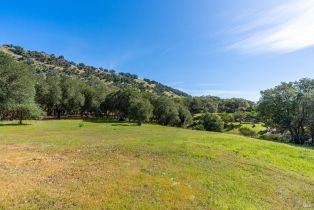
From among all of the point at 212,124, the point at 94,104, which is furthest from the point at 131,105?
the point at 212,124

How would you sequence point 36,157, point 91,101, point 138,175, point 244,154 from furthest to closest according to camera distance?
point 91,101, point 244,154, point 36,157, point 138,175

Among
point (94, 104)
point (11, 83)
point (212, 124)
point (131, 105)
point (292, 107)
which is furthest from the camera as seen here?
point (94, 104)

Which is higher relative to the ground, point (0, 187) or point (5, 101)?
point (5, 101)

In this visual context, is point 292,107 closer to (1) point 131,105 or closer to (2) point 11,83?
(1) point 131,105

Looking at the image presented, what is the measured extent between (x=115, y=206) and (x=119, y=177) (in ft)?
14.2

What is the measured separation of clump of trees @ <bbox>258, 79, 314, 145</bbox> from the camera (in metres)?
60.2

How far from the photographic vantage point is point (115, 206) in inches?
407

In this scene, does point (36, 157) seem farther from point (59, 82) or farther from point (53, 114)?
point (53, 114)

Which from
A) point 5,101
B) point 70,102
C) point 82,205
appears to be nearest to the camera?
point 82,205

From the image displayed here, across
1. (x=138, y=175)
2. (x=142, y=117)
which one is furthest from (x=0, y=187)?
(x=142, y=117)

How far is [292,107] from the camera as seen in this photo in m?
63.0

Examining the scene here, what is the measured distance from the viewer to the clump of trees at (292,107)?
6019cm

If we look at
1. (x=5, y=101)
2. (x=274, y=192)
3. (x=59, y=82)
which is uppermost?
(x=59, y=82)

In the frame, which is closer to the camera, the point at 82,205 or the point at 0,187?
the point at 82,205
